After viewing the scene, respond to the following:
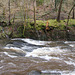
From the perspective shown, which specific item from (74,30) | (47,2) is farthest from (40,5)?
(74,30)

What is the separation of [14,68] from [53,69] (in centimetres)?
217

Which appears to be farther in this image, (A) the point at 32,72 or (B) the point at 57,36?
(B) the point at 57,36

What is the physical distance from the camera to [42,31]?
16859mm

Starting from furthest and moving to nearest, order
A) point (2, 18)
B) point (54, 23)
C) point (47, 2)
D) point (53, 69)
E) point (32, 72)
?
point (47, 2)
point (2, 18)
point (54, 23)
point (53, 69)
point (32, 72)

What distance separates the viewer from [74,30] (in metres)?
17.2

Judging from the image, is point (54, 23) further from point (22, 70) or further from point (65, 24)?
point (22, 70)

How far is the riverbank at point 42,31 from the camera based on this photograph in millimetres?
16516

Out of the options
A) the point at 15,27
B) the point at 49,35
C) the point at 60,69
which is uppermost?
the point at 15,27

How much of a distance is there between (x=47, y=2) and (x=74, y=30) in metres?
13.9

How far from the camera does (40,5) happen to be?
28250mm

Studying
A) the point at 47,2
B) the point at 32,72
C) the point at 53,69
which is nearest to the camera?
the point at 32,72

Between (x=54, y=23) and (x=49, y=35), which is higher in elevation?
(x=54, y=23)

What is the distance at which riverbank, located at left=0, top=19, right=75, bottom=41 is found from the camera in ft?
54.2

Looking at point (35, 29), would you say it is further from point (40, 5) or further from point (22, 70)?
point (40, 5)
